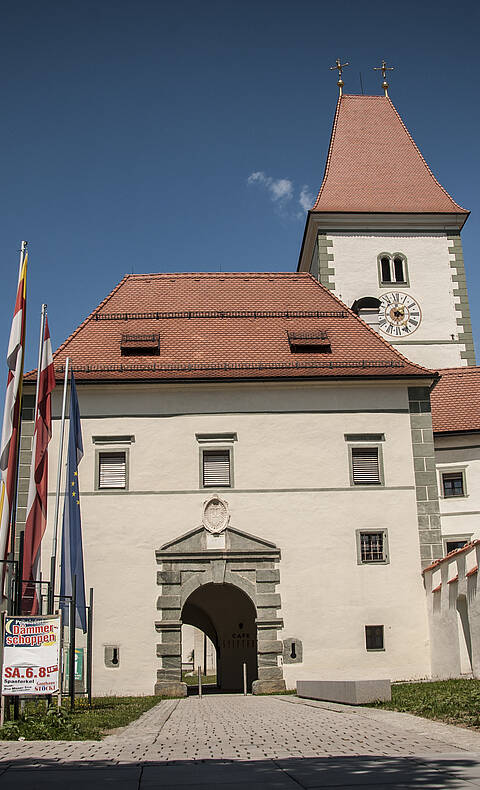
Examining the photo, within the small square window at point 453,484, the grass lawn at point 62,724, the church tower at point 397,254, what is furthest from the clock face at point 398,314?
the grass lawn at point 62,724

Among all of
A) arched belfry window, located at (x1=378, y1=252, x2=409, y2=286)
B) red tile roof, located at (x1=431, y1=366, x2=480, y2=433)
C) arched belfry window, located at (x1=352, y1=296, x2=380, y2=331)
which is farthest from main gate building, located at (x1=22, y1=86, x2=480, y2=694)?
arched belfry window, located at (x1=378, y1=252, x2=409, y2=286)

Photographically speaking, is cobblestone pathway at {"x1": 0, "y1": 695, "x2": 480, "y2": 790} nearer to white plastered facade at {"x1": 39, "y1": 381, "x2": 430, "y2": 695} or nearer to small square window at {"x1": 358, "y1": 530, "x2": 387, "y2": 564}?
white plastered facade at {"x1": 39, "y1": 381, "x2": 430, "y2": 695}

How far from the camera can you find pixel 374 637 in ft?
70.5

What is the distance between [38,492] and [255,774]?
30.1ft

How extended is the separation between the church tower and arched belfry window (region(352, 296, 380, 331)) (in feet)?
0.15

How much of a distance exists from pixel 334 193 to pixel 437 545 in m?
18.2

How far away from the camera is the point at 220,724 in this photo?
1161 cm

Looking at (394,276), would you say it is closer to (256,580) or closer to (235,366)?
(235,366)

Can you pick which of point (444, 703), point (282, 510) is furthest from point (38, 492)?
point (282, 510)

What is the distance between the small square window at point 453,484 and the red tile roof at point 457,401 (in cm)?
135

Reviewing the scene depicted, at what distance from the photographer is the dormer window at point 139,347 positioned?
79.2 feet

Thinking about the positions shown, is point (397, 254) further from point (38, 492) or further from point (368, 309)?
point (38, 492)

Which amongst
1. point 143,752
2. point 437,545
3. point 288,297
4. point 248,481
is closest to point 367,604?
point 437,545

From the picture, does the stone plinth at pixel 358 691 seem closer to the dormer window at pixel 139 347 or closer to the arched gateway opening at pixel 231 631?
the arched gateway opening at pixel 231 631
